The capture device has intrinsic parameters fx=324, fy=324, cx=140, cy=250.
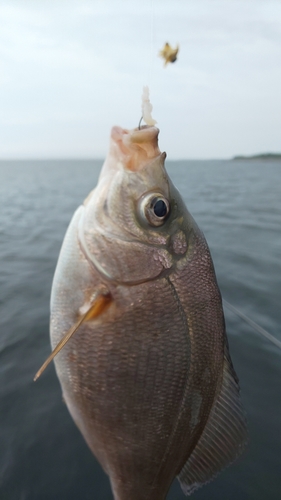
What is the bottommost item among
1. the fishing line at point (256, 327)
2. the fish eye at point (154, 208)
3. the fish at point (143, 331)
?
the fishing line at point (256, 327)

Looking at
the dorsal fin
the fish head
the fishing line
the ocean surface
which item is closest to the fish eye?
the fish head

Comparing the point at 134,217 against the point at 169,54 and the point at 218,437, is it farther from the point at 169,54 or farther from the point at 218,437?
the point at 169,54

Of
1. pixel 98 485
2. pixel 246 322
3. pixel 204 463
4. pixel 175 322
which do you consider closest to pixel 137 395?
pixel 175 322

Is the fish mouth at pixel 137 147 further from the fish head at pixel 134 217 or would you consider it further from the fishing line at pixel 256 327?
the fishing line at pixel 256 327

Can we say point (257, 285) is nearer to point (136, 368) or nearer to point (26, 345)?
point (26, 345)

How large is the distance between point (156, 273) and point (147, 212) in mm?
259

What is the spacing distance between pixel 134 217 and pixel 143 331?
18.7 inches

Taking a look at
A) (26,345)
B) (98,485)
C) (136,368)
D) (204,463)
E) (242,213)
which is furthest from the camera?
(242,213)

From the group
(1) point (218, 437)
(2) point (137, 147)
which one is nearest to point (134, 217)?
(2) point (137, 147)

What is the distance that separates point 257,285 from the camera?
5.93 meters

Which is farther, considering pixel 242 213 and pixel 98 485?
pixel 242 213

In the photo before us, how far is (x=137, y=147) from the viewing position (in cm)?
139

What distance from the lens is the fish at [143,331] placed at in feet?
4.34

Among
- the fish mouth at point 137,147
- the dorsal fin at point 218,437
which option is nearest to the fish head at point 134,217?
the fish mouth at point 137,147
